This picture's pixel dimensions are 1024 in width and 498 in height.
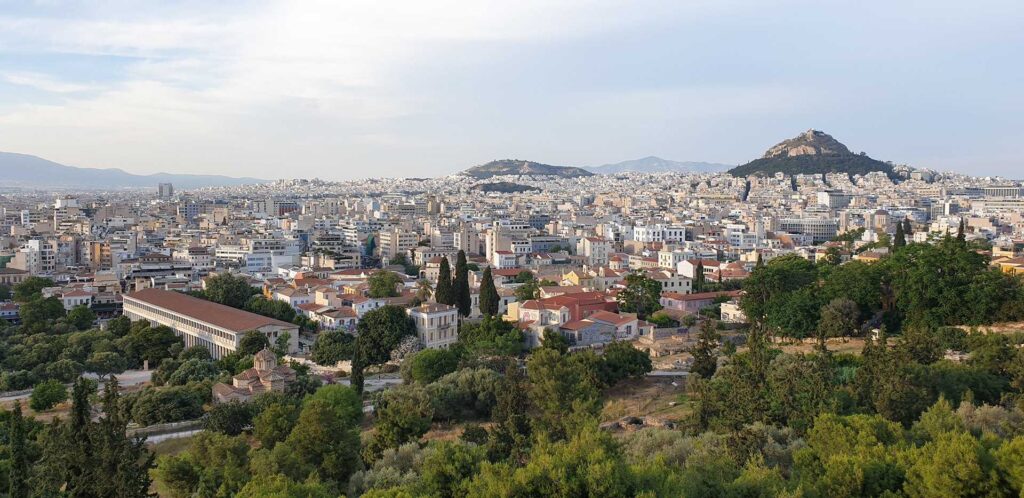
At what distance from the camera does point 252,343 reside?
26.1 metres

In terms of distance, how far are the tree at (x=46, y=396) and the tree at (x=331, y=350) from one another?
6691 mm

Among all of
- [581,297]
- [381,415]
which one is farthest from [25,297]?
[381,415]

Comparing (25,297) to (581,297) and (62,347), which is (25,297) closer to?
(62,347)

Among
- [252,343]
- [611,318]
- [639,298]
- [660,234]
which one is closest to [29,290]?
[252,343]

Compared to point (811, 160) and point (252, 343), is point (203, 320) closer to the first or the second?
point (252, 343)

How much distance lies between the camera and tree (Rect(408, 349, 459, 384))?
2181 cm

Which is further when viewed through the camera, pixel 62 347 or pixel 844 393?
pixel 62 347

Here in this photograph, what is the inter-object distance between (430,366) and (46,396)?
30.0 ft

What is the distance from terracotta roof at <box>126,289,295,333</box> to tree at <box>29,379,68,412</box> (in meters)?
5.84

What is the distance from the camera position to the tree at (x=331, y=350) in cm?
2581

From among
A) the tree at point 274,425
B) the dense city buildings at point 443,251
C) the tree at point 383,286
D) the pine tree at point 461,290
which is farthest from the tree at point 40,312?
the tree at point 274,425

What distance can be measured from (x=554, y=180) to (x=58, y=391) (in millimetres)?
145805

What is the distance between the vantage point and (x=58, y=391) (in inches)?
858

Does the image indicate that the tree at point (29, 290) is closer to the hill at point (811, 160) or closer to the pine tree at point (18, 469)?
the pine tree at point (18, 469)
